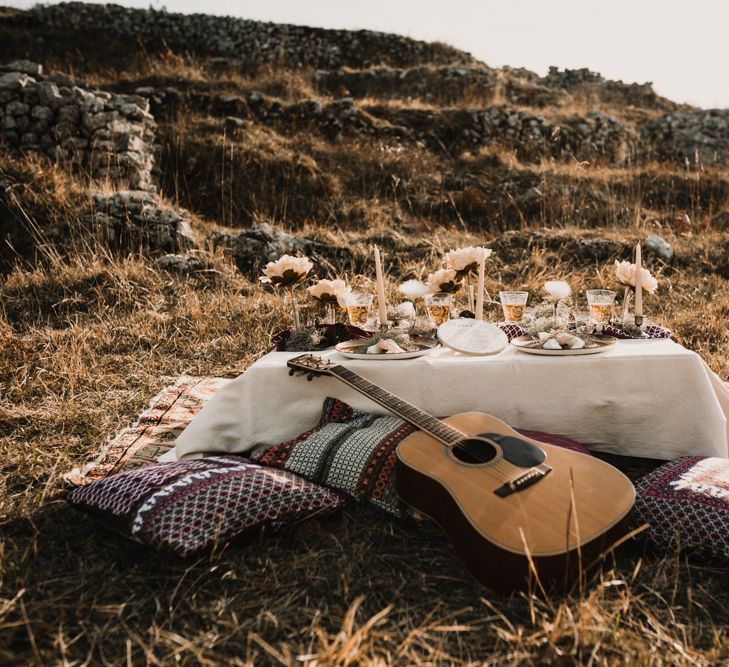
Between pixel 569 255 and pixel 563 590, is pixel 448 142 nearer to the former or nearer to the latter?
pixel 569 255

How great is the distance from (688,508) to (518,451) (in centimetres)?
60

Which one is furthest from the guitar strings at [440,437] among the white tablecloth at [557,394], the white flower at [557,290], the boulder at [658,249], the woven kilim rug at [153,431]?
the boulder at [658,249]

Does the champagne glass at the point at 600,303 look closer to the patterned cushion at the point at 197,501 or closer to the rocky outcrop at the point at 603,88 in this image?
the patterned cushion at the point at 197,501

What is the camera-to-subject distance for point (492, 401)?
2.39m

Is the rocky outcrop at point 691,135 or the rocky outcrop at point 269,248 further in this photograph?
the rocky outcrop at point 691,135

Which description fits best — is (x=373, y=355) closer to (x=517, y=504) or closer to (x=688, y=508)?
(x=517, y=504)

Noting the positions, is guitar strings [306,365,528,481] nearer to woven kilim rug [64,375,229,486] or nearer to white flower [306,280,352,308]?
white flower [306,280,352,308]

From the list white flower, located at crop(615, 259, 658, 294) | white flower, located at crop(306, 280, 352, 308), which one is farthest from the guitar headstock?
white flower, located at crop(615, 259, 658, 294)

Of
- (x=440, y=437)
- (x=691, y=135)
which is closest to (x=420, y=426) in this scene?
(x=440, y=437)

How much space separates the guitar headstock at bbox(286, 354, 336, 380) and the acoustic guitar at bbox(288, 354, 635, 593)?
41 centimetres

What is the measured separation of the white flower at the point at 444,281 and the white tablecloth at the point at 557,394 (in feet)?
1.38

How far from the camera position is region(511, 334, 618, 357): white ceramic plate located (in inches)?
90.4

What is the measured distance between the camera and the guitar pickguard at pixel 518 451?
1.82m

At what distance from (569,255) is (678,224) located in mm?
2275
